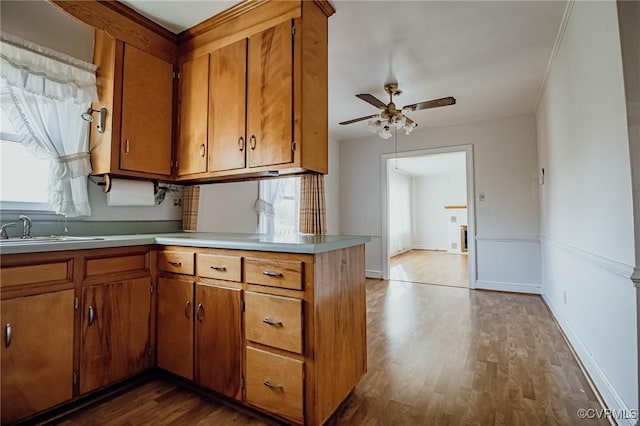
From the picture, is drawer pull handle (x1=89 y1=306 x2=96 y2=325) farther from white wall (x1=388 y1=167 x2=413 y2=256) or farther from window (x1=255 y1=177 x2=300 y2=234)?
white wall (x1=388 y1=167 x2=413 y2=256)

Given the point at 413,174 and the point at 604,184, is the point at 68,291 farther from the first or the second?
the point at 413,174

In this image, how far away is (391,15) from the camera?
2182 mm

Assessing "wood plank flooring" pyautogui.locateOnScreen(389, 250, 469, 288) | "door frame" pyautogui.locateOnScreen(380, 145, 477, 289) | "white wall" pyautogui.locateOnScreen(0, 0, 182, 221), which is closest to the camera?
"white wall" pyautogui.locateOnScreen(0, 0, 182, 221)

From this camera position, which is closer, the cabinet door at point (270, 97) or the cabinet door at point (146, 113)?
the cabinet door at point (270, 97)

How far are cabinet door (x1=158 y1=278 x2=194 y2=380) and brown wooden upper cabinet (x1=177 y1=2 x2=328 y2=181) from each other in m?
0.83

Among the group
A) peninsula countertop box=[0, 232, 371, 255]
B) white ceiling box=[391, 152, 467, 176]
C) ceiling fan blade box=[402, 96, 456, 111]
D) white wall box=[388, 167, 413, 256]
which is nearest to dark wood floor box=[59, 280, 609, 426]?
peninsula countertop box=[0, 232, 371, 255]

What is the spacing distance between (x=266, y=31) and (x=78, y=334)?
2.09 m

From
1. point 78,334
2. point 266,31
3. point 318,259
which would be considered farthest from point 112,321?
point 266,31

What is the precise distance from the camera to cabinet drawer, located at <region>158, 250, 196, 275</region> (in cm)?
180

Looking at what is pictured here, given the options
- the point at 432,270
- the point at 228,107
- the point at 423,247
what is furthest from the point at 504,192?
the point at 423,247

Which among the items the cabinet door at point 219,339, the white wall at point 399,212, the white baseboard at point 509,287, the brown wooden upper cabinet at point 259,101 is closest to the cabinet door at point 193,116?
the brown wooden upper cabinet at point 259,101

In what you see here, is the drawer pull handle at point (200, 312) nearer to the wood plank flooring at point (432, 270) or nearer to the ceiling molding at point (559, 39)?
the ceiling molding at point (559, 39)

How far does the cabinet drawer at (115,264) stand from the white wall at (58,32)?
23.0 inches

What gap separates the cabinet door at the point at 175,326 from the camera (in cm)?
179
